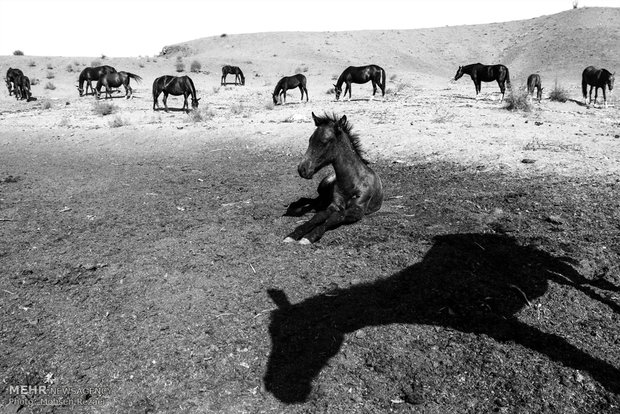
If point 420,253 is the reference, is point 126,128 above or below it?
above

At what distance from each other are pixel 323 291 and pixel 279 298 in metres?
0.46

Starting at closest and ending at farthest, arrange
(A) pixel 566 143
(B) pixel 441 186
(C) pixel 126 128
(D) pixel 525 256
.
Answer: (D) pixel 525 256 → (B) pixel 441 186 → (A) pixel 566 143 → (C) pixel 126 128

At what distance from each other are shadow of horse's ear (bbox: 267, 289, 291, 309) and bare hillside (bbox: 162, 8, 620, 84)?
38284 mm

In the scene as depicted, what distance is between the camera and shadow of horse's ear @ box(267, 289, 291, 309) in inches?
160

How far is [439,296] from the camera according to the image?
4.07 meters

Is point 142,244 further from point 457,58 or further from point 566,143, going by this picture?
point 457,58

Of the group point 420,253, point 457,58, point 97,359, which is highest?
point 457,58

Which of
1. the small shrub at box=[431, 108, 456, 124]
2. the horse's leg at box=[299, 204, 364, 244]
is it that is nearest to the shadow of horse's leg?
the horse's leg at box=[299, 204, 364, 244]

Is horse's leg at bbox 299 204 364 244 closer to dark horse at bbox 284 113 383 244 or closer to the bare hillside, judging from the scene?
dark horse at bbox 284 113 383 244

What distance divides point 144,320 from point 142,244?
74.7 inches

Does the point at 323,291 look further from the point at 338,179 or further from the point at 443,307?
the point at 338,179

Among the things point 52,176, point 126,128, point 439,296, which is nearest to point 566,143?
point 439,296

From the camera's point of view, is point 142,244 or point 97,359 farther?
point 142,244

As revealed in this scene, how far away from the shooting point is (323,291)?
4297 millimetres
